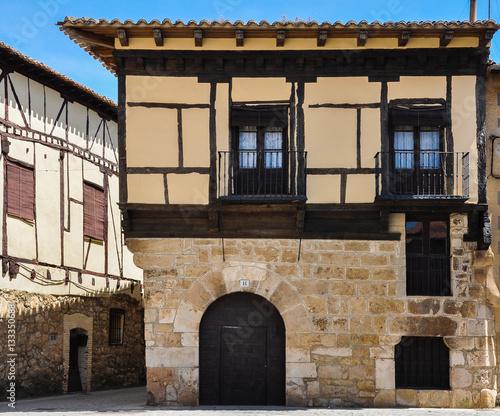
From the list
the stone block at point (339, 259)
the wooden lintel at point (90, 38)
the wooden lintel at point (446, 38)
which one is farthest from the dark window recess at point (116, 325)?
the wooden lintel at point (446, 38)

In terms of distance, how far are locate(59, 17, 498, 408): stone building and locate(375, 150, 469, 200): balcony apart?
0.03 m

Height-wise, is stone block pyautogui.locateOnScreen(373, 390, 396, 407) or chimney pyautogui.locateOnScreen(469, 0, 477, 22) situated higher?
chimney pyautogui.locateOnScreen(469, 0, 477, 22)

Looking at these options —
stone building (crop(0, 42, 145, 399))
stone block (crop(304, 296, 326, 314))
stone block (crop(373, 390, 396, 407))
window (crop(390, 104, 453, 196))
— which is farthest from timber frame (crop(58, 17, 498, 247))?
stone building (crop(0, 42, 145, 399))

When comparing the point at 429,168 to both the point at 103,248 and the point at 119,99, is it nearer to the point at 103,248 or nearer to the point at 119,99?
the point at 119,99

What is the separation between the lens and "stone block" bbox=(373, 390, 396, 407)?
13016 millimetres

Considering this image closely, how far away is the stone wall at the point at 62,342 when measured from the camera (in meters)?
15.3

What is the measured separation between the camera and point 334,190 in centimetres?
1334

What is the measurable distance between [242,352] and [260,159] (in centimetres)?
343

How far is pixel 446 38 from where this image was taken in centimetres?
1316

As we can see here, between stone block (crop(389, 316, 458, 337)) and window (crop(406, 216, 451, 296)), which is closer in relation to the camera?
stone block (crop(389, 316, 458, 337))

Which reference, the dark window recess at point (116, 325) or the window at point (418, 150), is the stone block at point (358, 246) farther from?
the dark window recess at point (116, 325)

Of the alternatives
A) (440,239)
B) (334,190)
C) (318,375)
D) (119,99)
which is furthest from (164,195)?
(440,239)

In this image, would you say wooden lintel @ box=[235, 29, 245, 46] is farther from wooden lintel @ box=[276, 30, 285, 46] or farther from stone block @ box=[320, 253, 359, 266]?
stone block @ box=[320, 253, 359, 266]

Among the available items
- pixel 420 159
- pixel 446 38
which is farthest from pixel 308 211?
pixel 446 38
